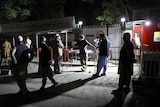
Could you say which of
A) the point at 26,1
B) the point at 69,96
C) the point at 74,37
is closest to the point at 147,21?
the point at 69,96

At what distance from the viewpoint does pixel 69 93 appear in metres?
7.64

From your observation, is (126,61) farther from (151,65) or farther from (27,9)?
(27,9)

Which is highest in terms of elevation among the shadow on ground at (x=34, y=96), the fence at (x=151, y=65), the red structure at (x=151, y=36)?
the red structure at (x=151, y=36)

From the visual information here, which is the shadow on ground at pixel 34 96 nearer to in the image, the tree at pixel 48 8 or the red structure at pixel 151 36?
the red structure at pixel 151 36

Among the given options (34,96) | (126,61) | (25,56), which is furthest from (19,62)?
(126,61)

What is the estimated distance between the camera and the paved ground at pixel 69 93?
657cm

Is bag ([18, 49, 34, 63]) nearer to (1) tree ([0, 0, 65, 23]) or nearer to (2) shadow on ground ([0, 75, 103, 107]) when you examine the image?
(2) shadow on ground ([0, 75, 103, 107])

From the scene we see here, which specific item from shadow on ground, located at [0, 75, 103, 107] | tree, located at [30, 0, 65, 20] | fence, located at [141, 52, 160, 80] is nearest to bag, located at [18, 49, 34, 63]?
shadow on ground, located at [0, 75, 103, 107]

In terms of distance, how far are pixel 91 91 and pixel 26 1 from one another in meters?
17.1

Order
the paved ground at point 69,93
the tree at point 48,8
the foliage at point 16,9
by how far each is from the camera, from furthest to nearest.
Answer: the tree at point 48,8 → the foliage at point 16,9 → the paved ground at point 69,93

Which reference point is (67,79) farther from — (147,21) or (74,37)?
(74,37)

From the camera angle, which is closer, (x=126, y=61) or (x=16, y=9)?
(x=126, y=61)

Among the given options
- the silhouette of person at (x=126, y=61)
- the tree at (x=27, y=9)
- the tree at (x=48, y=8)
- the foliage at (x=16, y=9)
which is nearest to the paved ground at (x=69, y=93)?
the silhouette of person at (x=126, y=61)

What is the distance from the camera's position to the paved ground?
6570mm
